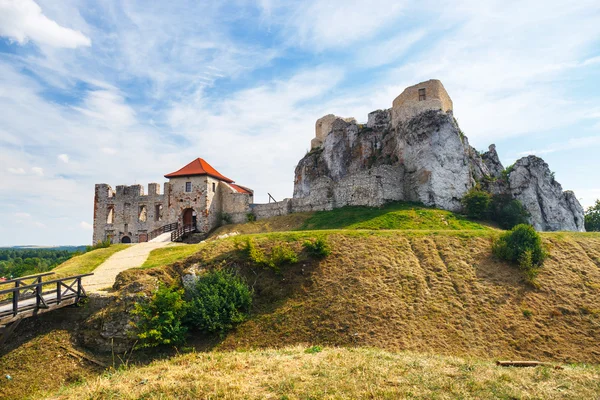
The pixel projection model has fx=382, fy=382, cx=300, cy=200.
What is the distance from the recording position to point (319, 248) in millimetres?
17406

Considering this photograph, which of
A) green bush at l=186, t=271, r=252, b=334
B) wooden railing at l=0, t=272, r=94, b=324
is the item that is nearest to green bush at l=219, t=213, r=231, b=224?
green bush at l=186, t=271, r=252, b=334

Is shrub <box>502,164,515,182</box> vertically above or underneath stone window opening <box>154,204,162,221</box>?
above

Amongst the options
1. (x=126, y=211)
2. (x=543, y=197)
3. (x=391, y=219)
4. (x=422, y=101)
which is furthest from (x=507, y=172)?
(x=126, y=211)

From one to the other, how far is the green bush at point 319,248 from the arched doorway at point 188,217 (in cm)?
1827

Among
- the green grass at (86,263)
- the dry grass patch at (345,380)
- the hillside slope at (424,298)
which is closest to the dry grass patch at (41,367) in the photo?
the dry grass patch at (345,380)

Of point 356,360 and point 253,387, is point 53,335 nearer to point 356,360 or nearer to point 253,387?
point 253,387

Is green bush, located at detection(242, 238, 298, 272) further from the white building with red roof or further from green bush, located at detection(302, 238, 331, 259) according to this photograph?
the white building with red roof

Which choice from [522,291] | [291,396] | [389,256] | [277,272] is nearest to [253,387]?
[291,396]

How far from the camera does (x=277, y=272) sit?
1662 centimetres

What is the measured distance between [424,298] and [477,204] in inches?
572

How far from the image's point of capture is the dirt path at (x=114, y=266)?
1623cm

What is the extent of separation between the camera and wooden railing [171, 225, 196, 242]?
1203 inches

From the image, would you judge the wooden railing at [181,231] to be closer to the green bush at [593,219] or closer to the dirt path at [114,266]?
the dirt path at [114,266]

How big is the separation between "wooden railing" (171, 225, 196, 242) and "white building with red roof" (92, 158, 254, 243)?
0.09 metres
